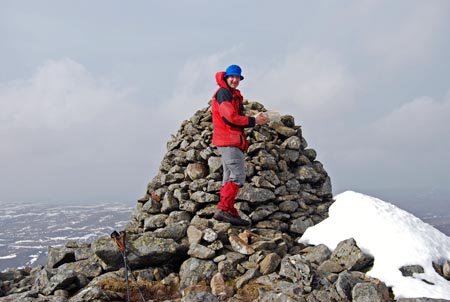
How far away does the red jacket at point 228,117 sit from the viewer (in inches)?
346

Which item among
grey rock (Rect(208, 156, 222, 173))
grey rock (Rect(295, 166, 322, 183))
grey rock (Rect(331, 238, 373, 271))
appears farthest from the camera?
grey rock (Rect(295, 166, 322, 183))

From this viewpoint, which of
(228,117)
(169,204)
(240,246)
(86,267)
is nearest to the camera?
(86,267)

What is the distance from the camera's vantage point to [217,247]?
8070mm

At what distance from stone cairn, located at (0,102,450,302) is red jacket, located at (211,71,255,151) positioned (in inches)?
78.3

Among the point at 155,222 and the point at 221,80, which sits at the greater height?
the point at 221,80

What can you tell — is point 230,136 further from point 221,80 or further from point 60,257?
point 60,257

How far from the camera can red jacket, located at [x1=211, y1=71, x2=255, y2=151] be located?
8797 millimetres

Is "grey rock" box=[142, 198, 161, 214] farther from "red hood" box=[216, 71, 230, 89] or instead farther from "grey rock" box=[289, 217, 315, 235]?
"red hood" box=[216, 71, 230, 89]

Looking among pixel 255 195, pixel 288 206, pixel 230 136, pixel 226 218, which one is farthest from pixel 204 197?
pixel 288 206

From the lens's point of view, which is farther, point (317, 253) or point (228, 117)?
point (228, 117)

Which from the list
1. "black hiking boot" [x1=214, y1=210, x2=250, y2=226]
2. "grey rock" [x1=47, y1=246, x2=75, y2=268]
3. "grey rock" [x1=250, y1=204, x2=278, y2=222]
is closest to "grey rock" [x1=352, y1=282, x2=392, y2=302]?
"black hiking boot" [x1=214, y1=210, x2=250, y2=226]

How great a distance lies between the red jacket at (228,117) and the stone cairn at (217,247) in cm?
199

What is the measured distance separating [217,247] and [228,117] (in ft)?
11.6

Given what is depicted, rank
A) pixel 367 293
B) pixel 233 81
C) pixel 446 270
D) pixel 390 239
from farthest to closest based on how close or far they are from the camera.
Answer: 1. pixel 233 81
2. pixel 390 239
3. pixel 446 270
4. pixel 367 293
